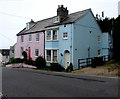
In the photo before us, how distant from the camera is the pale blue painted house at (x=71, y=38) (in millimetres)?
23109

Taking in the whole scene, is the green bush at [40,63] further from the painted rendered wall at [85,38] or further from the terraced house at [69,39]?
the painted rendered wall at [85,38]

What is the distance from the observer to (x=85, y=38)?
2514 centimetres

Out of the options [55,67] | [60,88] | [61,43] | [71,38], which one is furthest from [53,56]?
[60,88]

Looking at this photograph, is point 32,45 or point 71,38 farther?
point 32,45

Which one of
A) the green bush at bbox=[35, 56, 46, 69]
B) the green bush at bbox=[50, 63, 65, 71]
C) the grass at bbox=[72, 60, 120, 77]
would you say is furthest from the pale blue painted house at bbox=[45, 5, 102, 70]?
the grass at bbox=[72, 60, 120, 77]

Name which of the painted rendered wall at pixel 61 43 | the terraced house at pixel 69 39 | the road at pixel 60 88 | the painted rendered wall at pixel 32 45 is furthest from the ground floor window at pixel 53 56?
the road at pixel 60 88

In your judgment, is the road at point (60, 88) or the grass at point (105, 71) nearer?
the road at point (60, 88)

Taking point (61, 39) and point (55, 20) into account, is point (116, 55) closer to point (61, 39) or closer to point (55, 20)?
point (61, 39)

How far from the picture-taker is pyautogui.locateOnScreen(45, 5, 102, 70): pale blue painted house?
75.8 feet

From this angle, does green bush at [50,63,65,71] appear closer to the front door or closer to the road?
the front door

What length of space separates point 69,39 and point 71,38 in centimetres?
50

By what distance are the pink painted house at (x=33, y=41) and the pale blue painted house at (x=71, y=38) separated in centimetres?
259

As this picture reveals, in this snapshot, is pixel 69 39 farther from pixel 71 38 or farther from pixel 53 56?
pixel 53 56

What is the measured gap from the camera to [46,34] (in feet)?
88.4
